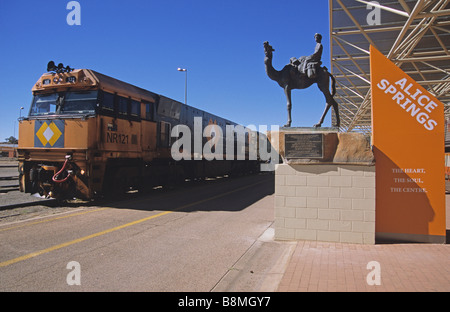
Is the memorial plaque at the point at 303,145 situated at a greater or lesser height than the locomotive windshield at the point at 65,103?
lesser

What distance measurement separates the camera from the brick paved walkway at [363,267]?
3838mm

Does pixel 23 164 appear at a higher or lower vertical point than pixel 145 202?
Answer: higher

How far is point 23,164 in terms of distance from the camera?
10117 mm

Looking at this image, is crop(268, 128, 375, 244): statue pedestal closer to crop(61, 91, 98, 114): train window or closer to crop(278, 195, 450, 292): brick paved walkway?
crop(278, 195, 450, 292): brick paved walkway

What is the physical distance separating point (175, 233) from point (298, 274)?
341 centimetres

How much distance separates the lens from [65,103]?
10.1 m

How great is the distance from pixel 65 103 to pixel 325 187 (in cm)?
869

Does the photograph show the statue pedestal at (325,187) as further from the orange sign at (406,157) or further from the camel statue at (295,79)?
the camel statue at (295,79)

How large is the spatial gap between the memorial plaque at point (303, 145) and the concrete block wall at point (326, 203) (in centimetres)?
23

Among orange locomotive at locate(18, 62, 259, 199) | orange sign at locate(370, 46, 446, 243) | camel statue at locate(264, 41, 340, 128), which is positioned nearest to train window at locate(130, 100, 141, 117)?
orange locomotive at locate(18, 62, 259, 199)

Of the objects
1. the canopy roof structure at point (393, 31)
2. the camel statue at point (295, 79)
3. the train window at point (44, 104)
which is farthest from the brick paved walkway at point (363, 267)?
the train window at point (44, 104)

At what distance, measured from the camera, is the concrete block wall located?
5777mm
